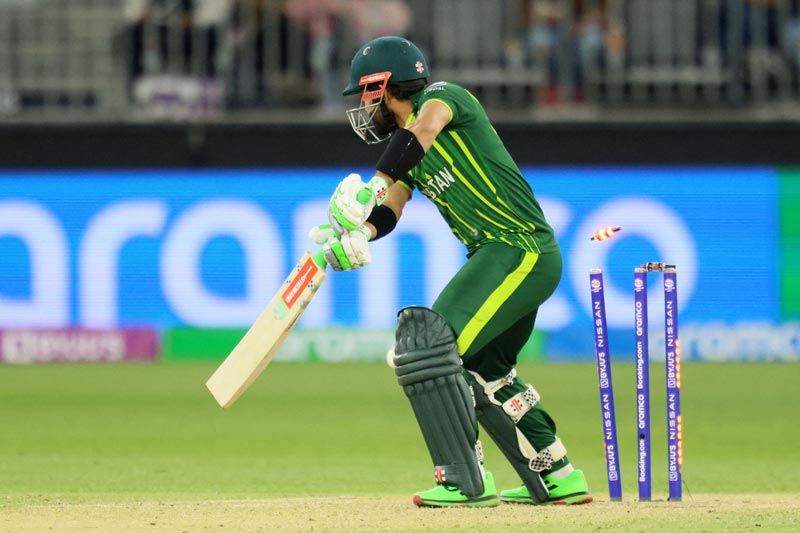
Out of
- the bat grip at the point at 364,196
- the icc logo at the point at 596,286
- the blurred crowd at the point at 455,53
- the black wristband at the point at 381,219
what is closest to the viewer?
the bat grip at the point at 364,196

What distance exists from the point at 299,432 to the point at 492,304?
13.3 feet

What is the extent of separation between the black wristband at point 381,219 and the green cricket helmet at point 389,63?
0.43 metres

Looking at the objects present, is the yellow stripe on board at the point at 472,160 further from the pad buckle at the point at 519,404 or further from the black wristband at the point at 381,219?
the pad buckle at the point at 519,404

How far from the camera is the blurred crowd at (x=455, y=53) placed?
13211 mm

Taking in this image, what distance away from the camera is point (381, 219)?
17.3 feet

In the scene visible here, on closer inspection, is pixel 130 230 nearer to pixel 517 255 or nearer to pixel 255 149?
pixel 255 149

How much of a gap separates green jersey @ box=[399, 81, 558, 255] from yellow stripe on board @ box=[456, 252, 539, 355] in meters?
0.08

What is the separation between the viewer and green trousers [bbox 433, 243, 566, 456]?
16.1ft

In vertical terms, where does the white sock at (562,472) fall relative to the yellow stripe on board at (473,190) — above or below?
below

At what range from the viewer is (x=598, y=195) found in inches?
500

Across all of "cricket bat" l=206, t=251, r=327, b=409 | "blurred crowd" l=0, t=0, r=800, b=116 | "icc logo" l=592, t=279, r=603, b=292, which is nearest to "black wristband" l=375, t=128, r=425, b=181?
"cricket bat" l=206, t=251, r=327, b=409

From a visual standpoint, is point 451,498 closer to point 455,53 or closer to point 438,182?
point 438,182

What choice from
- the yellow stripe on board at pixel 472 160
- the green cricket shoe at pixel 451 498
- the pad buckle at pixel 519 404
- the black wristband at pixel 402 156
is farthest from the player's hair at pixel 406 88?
the green cricket shoe at pixel 451 498

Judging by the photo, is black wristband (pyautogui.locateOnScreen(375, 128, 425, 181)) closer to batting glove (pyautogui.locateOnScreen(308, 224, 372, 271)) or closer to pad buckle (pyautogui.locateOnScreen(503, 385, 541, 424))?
batting glove (pyautogui.locateOnScreen(308, 224, 372, 271))
